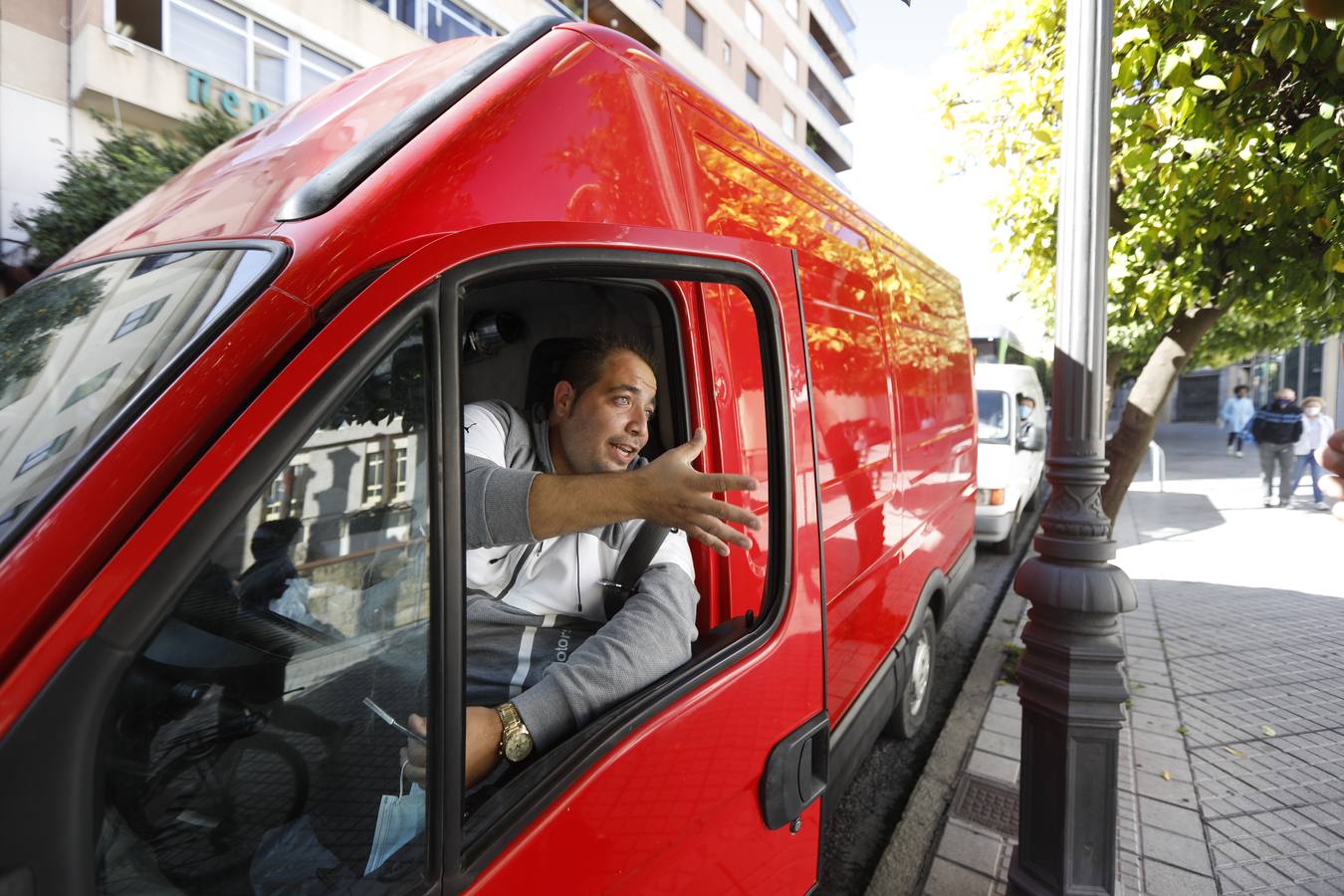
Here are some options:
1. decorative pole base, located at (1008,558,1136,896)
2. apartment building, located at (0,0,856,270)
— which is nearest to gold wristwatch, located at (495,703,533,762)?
decorative pole base, located at (1008,558,1136,896)

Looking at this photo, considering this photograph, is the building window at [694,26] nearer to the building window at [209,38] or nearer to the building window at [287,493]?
the building window at [209,38]

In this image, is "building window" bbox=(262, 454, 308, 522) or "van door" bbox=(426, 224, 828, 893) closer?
"building window" bbox=(262, 454, 308, 522)

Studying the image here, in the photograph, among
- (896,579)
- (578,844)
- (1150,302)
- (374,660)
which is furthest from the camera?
(1150,302)

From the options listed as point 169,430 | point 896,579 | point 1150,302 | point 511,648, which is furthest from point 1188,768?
point 169,430

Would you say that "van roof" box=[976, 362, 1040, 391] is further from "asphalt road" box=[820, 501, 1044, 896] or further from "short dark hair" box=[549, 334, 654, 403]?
"short dark hair" box=[549, 334, 654, 403]

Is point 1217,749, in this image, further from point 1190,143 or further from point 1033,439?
point 1033,439

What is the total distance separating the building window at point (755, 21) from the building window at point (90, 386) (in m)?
31.4

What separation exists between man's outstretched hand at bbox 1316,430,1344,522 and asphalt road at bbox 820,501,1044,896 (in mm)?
1652

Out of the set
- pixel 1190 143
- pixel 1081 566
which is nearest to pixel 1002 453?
pixel 1190 143

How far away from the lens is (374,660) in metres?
1.08

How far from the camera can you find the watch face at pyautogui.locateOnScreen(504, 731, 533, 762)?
4.83ft

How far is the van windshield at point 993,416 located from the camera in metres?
8.75

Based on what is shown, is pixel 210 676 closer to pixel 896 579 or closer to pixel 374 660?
pixel 374 660

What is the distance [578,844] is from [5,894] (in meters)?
0.83
